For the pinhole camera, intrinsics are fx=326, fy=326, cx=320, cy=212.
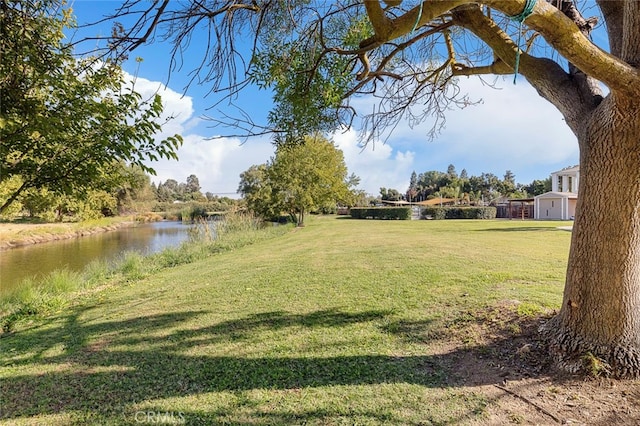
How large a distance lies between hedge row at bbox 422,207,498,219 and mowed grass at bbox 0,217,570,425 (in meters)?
27.8

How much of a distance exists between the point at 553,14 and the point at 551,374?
2505mm

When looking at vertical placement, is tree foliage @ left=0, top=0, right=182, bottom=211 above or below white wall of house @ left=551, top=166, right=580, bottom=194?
below

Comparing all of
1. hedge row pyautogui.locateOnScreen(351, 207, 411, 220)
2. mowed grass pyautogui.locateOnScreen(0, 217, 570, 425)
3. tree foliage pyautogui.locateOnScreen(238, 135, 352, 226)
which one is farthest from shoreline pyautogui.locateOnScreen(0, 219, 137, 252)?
hedge row pyautogui.locateOnScreen(351, 207, 411, 220)

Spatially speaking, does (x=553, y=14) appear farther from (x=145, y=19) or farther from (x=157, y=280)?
(x=157, y=280)

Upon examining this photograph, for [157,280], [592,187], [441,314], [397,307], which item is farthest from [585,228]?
[157,280]

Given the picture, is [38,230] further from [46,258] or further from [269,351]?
[269,351]

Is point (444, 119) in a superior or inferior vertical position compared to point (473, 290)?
superior

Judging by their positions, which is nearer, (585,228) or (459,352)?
(585,228)

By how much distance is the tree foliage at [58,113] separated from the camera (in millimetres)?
2582

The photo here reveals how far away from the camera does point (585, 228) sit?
259cm

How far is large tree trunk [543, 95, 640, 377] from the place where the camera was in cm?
236

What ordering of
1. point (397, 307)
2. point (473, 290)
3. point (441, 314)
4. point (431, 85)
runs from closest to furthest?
point (441, 314)
point (397, 307)
point (473, 290)
point (431, 85)

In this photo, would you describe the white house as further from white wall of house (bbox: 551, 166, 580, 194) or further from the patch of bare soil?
the patch of bare soil

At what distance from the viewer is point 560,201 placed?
28.0 metres
